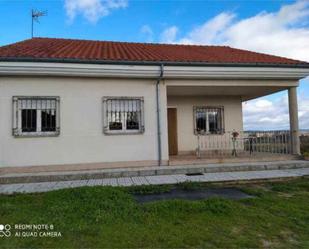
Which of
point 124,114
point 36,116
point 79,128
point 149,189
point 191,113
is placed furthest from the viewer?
point 191,113

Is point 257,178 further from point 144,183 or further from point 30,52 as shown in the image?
point 30,52

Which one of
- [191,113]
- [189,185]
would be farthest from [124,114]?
[191,113]

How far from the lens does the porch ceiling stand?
10.7 m

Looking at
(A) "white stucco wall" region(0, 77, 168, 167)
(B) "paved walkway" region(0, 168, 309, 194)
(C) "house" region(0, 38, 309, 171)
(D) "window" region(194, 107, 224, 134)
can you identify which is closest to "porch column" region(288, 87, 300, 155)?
(C) "house" region(0, 38, 309, 171)

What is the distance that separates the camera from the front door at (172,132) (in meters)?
12.3

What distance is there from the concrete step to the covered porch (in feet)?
5.03

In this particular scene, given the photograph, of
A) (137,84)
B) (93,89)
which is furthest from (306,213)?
(93,89)

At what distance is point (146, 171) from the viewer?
28.3 feet

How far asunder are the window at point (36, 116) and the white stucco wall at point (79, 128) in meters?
0.18

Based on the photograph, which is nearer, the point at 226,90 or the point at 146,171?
the point at 146,171

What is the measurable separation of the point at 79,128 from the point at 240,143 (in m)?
8.29

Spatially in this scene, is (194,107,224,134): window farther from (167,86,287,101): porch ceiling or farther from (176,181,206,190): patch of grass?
(176,181,206,190): patch of grass

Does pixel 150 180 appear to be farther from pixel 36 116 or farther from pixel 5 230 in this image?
pixel 36 116

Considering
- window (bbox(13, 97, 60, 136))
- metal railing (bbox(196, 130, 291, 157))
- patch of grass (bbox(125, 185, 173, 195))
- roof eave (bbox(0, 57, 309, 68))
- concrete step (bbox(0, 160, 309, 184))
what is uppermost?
roof eave (bbox(0, 57, 309, 68))
